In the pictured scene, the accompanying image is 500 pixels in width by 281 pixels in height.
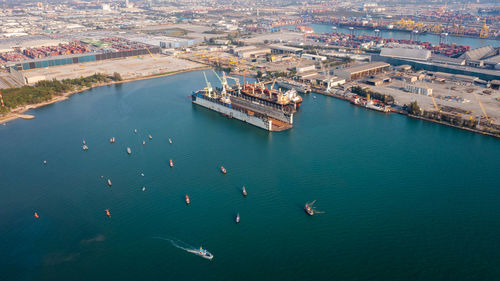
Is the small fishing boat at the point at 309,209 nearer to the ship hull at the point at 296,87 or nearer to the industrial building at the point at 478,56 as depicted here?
the ship hull at the point at 296,87

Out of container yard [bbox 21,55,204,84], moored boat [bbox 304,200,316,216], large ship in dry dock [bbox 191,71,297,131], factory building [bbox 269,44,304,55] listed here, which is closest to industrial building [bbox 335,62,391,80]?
large ship in dry dock [bbox 191,71,297,131]

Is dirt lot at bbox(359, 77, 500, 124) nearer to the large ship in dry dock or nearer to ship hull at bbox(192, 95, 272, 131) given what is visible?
the large ship in dry dock

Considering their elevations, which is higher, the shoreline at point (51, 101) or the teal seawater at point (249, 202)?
the shoreline at point (51, 101)

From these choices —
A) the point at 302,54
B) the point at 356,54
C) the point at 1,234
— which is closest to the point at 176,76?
the point at 302,54

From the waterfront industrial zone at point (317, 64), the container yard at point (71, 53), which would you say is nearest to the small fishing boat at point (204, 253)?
the waterfront industrial zone at point (317, 64)

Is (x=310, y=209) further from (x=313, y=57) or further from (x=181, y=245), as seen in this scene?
(x=313, y=57)

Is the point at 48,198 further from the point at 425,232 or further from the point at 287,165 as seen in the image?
the point at 425,232
